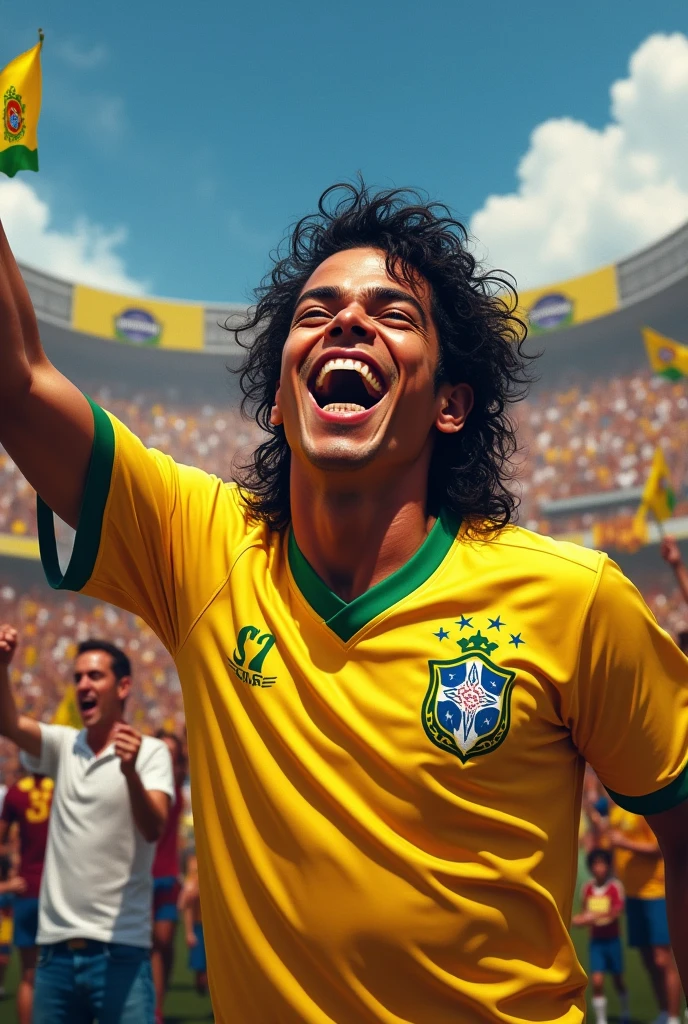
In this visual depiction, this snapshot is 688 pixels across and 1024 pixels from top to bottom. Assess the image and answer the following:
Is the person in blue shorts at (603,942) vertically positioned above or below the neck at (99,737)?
below

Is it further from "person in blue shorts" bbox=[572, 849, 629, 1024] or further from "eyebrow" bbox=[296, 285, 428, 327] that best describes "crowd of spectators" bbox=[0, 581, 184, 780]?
"eyebrow" bbox=[296, 285, 428, 327]

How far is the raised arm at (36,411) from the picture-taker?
1757 mm

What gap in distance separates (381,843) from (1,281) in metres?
1.14

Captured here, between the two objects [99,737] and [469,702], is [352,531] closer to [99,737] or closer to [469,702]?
[469,702]

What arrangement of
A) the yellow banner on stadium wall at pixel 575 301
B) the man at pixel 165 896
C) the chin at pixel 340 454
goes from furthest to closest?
the yellow banner on stadium wall at pixel 575 301, the man at pixel 165 896, the chin at pixel 340 454

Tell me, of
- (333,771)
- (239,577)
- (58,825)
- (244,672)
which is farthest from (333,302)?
(58,825)

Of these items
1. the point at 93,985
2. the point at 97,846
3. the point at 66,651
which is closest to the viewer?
the point at 93,985

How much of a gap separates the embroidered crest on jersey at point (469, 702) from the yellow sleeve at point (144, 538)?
0.49m

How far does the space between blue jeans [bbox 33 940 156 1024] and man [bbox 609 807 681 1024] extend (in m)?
3.51

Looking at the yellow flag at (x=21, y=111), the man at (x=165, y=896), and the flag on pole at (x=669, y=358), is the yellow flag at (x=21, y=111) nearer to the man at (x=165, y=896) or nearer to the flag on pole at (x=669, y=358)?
the man at (x=165, y=896)

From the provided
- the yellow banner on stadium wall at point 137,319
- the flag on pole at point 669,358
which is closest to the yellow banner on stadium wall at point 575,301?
the yellow banner on stadium wall at point 137,319

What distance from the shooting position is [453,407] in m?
2.36

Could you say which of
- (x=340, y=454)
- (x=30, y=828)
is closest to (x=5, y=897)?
(x=30, y=828)

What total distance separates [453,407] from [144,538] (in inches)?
31.9
